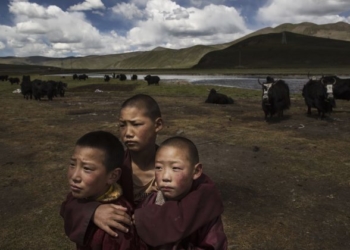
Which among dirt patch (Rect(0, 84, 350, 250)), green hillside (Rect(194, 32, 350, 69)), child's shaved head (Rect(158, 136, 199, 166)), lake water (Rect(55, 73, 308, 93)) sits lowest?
dirt patch (Rect(0, 84, 350, 250))

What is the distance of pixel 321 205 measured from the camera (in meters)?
5.46

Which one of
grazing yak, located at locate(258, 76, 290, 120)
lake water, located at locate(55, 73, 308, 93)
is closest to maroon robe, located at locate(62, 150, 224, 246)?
grazing yak, located at locate(258, 76, 290, 120)

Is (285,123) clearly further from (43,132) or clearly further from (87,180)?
(87,180)

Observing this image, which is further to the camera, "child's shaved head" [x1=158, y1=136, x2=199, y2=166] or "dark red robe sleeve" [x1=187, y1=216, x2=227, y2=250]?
"child's shaved head" [x1=158, y1=136, x2=199, y2=166]

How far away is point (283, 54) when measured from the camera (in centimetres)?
14950

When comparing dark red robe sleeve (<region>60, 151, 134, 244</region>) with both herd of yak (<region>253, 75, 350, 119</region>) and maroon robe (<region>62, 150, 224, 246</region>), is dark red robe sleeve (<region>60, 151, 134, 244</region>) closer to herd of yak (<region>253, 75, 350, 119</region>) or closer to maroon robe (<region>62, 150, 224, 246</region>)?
maroon robe (<region>62, 150, 224, 246</region>)

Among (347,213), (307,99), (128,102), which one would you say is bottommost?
(347,213)

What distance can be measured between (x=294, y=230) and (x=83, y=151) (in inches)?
148

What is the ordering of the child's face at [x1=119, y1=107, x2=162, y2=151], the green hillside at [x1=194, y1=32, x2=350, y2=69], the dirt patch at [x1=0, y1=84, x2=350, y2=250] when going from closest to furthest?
the child's face at [x1=119, y1=107, x2=162, y2=151] → the dirt patch at [x1=0, y1=84, x2=350, y2=250] → the green hillside at [x1=194, y1=32, x2=350, y2=69]

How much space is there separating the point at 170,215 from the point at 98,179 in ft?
1.67

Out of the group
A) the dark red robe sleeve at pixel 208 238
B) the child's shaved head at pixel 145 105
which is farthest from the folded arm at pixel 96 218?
the child's shaved head at pixel 145 105

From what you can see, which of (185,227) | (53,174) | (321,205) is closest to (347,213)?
(321,205)

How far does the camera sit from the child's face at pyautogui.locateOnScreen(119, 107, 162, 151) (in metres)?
2.49

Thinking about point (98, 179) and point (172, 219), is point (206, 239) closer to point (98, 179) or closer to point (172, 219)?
point (172, 219)
